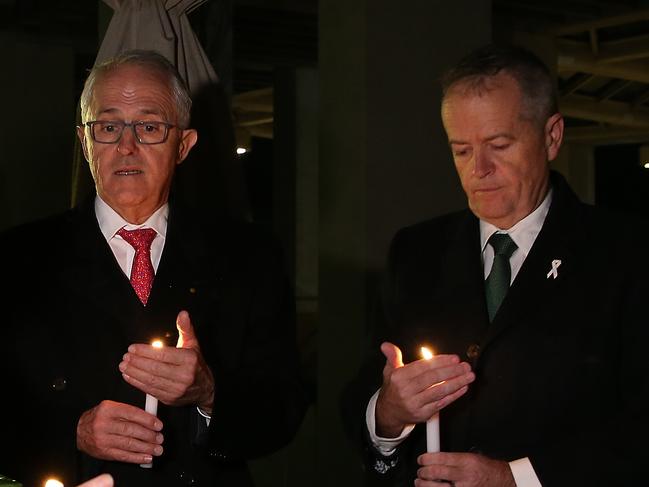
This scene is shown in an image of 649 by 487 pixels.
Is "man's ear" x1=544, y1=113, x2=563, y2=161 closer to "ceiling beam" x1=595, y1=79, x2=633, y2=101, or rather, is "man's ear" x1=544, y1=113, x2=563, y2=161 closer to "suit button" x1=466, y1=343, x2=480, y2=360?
"suit button" x1=466, y1=343, x2=480, y2=360

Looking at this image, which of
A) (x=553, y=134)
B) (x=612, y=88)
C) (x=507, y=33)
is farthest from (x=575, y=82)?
(x=553, y=134)

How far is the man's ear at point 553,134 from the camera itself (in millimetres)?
2607

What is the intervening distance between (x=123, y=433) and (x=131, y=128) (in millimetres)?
814

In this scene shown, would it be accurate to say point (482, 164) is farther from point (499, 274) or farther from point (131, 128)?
point (131, 128)

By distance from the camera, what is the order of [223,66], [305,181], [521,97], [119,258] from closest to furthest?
[521,97]
[119,258]
[223,66]
[305,181]

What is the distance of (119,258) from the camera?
2732 millimetres

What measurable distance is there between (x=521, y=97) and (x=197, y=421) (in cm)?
112

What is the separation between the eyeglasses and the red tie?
0.23 m

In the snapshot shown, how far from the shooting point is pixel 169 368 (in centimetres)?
228

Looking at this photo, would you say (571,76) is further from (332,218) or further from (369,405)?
(369,405)

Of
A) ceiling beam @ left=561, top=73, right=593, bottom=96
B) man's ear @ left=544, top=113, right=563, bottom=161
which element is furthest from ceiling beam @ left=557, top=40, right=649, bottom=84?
man's ear @ left=544, top=113, right=563, bottom=161

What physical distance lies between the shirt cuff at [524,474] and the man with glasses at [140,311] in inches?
25.0

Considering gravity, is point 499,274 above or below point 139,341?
above

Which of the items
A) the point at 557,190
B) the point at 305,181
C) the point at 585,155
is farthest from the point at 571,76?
the point at 557,190
